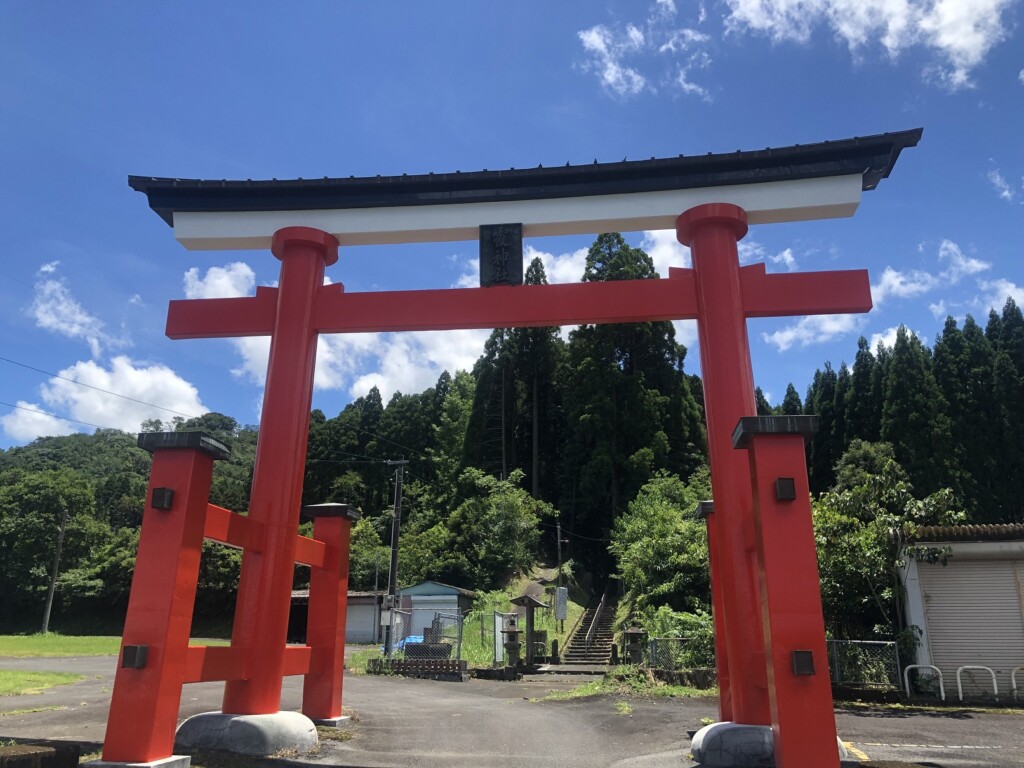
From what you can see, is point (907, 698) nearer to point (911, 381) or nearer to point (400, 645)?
point (400, 645)

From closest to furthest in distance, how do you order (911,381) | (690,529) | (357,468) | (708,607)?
(708,607) → (690,529) → (911,381) → (357,468)

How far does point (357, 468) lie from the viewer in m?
50.3

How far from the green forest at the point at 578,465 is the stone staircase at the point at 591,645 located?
1.74m

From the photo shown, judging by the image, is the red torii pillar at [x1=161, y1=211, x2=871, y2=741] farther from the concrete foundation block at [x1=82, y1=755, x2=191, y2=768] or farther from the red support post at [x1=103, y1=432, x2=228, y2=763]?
the concrete foundation block at [x1=82, y1=755, x2=191, y2=768]

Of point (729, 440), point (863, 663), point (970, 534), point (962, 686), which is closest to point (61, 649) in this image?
point (863, 663)

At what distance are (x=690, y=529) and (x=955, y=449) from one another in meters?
18.3

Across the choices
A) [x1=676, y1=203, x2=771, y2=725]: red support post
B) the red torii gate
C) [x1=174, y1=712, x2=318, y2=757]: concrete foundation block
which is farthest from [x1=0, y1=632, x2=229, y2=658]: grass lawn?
[x1=676, y1=203, x2=771, y2=725]: red support post

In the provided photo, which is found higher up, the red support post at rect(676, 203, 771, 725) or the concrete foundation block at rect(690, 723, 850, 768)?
the red support post at rect(676, 203, 771, 725)

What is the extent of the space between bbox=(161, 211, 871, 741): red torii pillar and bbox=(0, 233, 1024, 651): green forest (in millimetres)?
15976

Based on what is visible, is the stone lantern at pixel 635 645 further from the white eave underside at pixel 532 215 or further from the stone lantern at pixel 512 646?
the white eave underside at pixel 532 215

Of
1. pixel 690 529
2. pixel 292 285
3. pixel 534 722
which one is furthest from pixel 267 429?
pixel 690 529

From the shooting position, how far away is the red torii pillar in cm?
705

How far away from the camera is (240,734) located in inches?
268

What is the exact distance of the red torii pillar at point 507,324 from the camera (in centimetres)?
705
